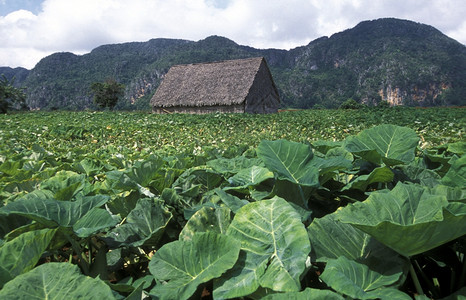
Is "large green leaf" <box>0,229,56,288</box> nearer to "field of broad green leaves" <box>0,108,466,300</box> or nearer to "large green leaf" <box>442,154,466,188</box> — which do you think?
"field of broad green leaves" <box>0,108,466,300</box>

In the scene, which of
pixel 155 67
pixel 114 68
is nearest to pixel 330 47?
pixel 155 67

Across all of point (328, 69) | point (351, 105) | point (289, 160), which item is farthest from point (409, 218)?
point (328, 69)

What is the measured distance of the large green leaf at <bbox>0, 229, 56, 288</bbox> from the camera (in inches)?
24.2

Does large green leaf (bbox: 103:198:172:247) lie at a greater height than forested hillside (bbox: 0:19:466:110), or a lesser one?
lesser

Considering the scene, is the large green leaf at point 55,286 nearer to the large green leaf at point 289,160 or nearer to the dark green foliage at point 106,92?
the large green leaf at point 289,160

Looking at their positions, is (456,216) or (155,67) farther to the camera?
(155,67)

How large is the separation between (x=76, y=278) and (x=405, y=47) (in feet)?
415

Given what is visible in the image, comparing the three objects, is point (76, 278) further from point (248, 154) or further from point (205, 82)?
point (205, 82)

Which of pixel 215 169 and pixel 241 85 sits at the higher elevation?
pixel 241 85

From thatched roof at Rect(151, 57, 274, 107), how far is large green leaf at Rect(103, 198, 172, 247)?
23.7 metres

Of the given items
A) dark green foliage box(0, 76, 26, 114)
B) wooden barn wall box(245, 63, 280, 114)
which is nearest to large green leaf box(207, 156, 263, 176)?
wooden barn wall box(245, 63, 280, 114)

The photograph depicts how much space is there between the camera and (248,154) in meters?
1.89

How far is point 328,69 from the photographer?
118625 millimetres

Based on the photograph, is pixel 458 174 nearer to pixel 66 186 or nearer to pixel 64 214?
pixel 64 214
